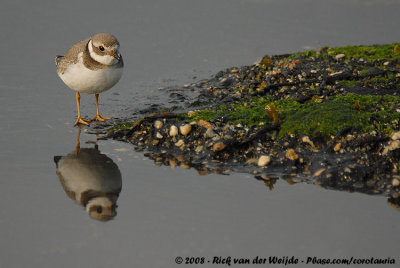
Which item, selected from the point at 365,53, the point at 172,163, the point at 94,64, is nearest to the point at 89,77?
the point at 94,64

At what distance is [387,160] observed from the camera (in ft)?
17.8

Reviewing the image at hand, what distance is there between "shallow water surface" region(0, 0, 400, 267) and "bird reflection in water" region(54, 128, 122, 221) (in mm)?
57

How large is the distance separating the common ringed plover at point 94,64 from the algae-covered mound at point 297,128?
2.18ft

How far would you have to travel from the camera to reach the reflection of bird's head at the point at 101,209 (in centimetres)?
470

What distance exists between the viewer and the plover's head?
22.1ft

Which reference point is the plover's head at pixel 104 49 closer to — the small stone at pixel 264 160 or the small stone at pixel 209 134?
the small stone at pixel 209 134

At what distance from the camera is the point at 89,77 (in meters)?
6.85

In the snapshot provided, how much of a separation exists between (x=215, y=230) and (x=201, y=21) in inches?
292

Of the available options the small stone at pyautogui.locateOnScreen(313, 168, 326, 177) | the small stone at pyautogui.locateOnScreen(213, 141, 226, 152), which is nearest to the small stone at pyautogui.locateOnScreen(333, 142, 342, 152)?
the small stone at pyautogui.locateOnScreen(313, 168, 326, 177)

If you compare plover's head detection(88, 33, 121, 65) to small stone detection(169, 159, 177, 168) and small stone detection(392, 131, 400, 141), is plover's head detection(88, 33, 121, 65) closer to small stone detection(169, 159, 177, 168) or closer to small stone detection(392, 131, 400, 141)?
small stone detection(169, 159, 177, 168)

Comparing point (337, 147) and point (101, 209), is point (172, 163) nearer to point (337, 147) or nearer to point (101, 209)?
point (101, 209)

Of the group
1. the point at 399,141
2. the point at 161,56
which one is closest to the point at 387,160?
the point at 399,141

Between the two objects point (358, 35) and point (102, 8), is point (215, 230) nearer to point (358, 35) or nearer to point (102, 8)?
point (358, 35)

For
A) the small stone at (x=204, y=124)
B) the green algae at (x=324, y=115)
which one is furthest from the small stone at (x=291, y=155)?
the small stone at (x=204, y=124)
